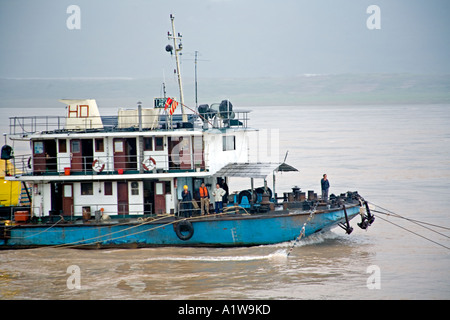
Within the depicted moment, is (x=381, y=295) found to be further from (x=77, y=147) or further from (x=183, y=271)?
(x=77, y=147)

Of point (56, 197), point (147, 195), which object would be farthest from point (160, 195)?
point (56, 197)

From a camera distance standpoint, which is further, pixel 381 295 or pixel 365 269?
pixel 365 269

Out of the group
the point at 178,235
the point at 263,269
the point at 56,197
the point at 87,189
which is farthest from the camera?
the point at 56,197

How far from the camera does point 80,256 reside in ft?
86.6

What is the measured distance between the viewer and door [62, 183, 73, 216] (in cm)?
2766

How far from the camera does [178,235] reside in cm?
2606

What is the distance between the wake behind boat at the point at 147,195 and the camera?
2616cm

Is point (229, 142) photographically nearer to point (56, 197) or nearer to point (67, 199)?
point (67, 199)

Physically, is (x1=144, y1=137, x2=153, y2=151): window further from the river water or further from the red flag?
the river water

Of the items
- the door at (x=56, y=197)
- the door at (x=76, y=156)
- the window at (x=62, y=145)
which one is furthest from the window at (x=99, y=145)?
the door at (x=56, y=197)

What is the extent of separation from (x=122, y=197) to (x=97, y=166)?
1.59m

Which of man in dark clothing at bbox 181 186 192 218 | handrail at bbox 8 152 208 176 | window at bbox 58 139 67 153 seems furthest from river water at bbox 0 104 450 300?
window at bbox 58 139 67 153
